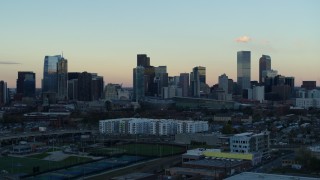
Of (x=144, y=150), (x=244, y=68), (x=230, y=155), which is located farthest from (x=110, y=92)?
(x=230, y=155)

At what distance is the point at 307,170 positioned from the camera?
1080cm

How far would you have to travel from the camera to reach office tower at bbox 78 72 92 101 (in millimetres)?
45750

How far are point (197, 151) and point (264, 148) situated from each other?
7.52 feet

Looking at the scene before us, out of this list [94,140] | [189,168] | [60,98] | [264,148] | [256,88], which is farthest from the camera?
[256,88]

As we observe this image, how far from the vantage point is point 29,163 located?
12.9m

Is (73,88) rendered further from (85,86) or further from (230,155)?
(230,155)

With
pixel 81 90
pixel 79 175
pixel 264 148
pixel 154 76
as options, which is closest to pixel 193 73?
pixel 154 76

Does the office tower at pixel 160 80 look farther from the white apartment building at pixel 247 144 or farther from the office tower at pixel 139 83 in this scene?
the white apartment building at pixel 247 144

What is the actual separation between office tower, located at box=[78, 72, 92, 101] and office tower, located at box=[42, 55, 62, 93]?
4.21m

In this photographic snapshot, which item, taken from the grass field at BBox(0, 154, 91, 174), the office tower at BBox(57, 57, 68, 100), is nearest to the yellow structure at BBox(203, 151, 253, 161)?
the grass field at BBox(0, 154, 91, 174)

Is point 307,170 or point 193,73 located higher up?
point 193,73

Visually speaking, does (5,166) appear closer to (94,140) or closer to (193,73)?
(94,140)

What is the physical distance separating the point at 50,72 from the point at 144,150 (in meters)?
36.3

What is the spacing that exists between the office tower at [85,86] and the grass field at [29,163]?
105 ft
